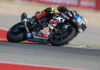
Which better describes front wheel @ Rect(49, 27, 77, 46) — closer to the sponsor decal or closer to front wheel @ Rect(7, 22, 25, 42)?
front wheel @ Rect(7, 22, 25, 42)

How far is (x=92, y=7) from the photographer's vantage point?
17797 millimetres

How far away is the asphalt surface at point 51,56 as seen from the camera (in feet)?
17.1

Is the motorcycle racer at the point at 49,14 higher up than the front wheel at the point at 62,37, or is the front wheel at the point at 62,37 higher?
the motorcycle racer at the point at 49,14

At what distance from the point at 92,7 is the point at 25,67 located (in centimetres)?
1369

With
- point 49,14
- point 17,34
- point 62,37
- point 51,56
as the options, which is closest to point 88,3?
A: point 49,14

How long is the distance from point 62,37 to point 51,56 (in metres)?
1.29

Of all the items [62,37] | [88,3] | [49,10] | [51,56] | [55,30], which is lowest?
[51,56]

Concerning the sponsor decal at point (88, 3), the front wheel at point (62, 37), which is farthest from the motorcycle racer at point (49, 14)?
the sponsor decal at point (88, 3)

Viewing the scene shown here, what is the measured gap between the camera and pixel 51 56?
18.9 ft

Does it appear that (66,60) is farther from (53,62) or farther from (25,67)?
(25,67)

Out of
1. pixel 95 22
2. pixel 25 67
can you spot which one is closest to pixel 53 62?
pixel 25 67

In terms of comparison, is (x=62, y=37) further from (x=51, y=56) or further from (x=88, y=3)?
(x=88, y=3)

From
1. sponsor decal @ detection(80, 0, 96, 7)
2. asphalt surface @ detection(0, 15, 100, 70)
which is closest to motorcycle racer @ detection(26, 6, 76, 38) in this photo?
asphalt surface @ detection(0, 15, 100, 70)

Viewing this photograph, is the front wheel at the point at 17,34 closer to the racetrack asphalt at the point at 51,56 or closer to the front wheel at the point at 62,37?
the racetrack asphalt at the point at 51,56
